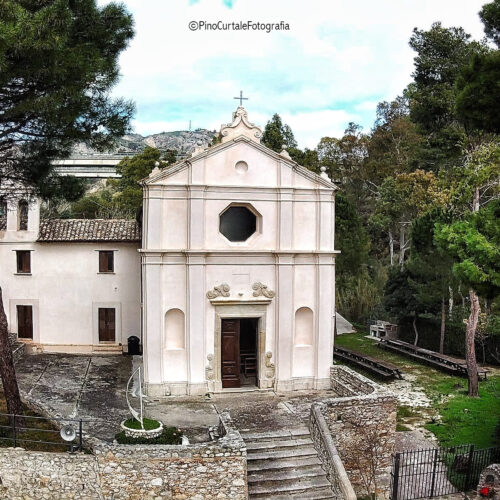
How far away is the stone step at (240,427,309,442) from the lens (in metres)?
14.5

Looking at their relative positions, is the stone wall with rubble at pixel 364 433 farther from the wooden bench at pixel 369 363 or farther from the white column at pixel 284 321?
the wooden bench at pixel 369 363

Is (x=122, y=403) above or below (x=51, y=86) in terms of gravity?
below

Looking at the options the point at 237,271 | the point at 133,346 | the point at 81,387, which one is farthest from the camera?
the point at 133,346

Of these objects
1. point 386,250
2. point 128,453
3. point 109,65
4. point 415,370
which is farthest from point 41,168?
point 386,250

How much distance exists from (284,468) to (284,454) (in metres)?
0.42

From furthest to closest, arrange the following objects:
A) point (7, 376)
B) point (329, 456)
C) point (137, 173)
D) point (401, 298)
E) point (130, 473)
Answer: point (137, 173) → point (401, 298) → point (7, 376) → point (329, 456) → point (130, 473)

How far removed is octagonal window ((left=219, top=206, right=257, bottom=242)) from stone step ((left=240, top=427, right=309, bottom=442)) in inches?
269

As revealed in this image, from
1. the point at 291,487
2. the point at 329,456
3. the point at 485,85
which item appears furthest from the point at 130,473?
the point at 485,85

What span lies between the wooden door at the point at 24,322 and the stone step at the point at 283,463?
14.2 meters

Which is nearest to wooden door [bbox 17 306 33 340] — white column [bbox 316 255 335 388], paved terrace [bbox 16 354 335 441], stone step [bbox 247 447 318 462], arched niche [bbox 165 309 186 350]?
paved terrace [bbox 16 354 335 441]

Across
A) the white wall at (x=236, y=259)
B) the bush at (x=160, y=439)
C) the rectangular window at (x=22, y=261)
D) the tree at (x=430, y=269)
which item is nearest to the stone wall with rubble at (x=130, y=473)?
the bush at (x=160, y=439)

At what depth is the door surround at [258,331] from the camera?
1827 cm

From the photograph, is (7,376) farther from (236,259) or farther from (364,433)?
(364,433)

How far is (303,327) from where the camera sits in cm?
1912
